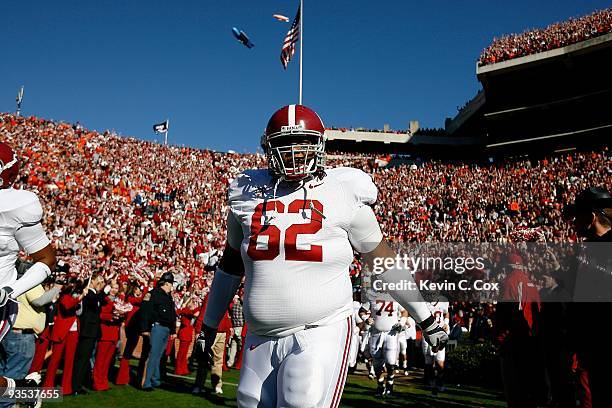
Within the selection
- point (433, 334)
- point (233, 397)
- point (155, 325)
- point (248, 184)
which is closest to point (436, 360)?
point (233, 397)

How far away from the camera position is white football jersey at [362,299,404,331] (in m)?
10.3

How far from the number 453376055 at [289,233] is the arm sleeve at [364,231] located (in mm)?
218

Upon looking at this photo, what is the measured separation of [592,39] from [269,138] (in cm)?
3358

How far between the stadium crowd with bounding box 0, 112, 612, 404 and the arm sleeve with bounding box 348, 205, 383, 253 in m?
7.21

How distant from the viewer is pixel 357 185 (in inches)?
107

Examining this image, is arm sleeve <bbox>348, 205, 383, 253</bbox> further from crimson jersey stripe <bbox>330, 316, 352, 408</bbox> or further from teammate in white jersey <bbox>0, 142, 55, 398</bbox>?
teammate in white jersey <bbox>0, 142, 55, 398</bbox>

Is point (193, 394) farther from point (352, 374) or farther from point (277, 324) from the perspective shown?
point (277, 324)

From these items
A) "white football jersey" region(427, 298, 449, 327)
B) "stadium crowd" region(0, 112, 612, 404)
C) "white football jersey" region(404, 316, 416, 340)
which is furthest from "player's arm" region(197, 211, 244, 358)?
"white football jersey" region(404, 316, 416, 340)

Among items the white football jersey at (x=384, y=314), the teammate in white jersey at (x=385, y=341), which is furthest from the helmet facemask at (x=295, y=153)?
the white football jersey at (x=384, y=314)

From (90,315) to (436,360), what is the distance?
6.12m

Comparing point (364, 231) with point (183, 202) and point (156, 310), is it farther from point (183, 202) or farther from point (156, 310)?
point (183, 202)

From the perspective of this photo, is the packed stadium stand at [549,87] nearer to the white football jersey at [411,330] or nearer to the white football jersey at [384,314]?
the white football jersey at [411,330]

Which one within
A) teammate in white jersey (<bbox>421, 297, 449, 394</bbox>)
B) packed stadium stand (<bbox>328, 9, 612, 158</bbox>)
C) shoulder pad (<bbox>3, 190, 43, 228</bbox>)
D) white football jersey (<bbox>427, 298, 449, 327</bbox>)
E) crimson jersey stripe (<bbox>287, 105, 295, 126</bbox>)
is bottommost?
teammate in white jersey (<bbox>421, 297, 449, 394</bbox>)

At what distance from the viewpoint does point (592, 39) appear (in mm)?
30641
